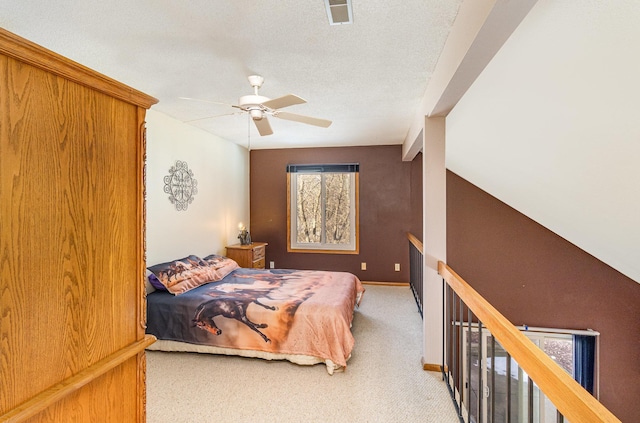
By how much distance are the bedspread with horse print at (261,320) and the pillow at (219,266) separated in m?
0.50

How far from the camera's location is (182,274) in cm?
333

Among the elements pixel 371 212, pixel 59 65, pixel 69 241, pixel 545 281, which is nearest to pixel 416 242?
pixel 371 212

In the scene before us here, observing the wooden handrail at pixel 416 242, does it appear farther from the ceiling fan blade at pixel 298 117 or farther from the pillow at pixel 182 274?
the pillow at pixel 182 274

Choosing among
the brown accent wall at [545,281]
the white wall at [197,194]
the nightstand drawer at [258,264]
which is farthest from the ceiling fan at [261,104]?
the brown accent wall at [545,281]

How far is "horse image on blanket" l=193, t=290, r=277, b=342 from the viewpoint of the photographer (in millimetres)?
2760

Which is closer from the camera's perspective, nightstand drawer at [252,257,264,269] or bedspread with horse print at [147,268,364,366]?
bedspread with horse print at [147,268,364,366]

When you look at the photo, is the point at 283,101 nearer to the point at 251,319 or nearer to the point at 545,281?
the point at 251,319

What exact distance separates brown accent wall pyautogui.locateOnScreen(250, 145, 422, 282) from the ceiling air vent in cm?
372

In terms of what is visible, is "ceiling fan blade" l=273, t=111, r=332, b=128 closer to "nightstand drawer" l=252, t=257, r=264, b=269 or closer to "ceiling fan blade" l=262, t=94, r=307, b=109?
"ceiling fan blade" l=262, t=94, r=307, b=109

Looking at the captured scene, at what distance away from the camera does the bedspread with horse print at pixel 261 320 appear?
8.57 ft

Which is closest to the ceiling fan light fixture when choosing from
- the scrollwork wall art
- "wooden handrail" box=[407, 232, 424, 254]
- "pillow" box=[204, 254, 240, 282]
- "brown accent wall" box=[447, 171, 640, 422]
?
Result: the scrollwork wall art

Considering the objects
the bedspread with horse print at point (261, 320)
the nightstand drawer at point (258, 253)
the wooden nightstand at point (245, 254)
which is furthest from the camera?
the nightstand drawer at point (258, 253)

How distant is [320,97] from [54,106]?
7.81 feet

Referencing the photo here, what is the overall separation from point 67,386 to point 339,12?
75.1 inches
